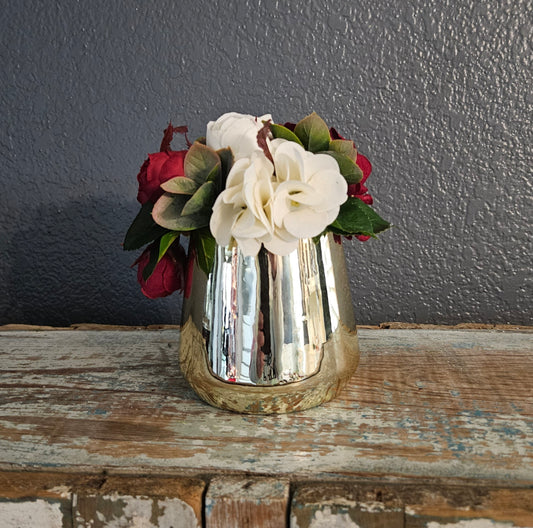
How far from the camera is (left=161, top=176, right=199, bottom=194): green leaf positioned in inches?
23.2

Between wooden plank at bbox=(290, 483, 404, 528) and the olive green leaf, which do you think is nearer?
wooden plank at bbox=(290, 483, 404, 528)

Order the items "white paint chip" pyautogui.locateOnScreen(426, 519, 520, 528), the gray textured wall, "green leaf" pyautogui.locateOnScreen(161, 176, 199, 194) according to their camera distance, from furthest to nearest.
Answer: the gray textured wall
"green leaf" pyautogui.locateOnScreen(161, 176, 199, 194)
"white paint chip" pyautogui.locateOnScreen(426, 519, 520, 528)

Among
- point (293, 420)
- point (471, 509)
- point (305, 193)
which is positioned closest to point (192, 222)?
point (305, 193)

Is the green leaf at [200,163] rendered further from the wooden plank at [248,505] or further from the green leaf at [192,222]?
the wooden plank at [248,505]

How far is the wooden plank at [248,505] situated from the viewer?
0.50 metres

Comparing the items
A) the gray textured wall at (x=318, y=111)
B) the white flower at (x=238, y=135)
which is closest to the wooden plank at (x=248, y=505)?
the white flower at (x=238, y=135)

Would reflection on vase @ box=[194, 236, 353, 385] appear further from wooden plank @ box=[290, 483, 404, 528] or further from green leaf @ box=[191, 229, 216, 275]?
wooden plank @ box=[290, 483, 404, 528]

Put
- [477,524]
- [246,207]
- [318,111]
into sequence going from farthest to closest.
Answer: [318,111]
[246,207]
[477,524]

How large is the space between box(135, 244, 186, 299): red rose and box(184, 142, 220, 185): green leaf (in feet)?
0.33

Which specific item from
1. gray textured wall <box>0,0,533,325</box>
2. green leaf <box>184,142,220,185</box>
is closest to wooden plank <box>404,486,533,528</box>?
green leaf <box>184,142,220,185</box>

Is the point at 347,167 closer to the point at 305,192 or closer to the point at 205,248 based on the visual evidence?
the point at 305,192

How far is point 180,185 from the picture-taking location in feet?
1.96

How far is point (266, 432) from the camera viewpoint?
617mm

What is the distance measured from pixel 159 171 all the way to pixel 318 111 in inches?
16.9
